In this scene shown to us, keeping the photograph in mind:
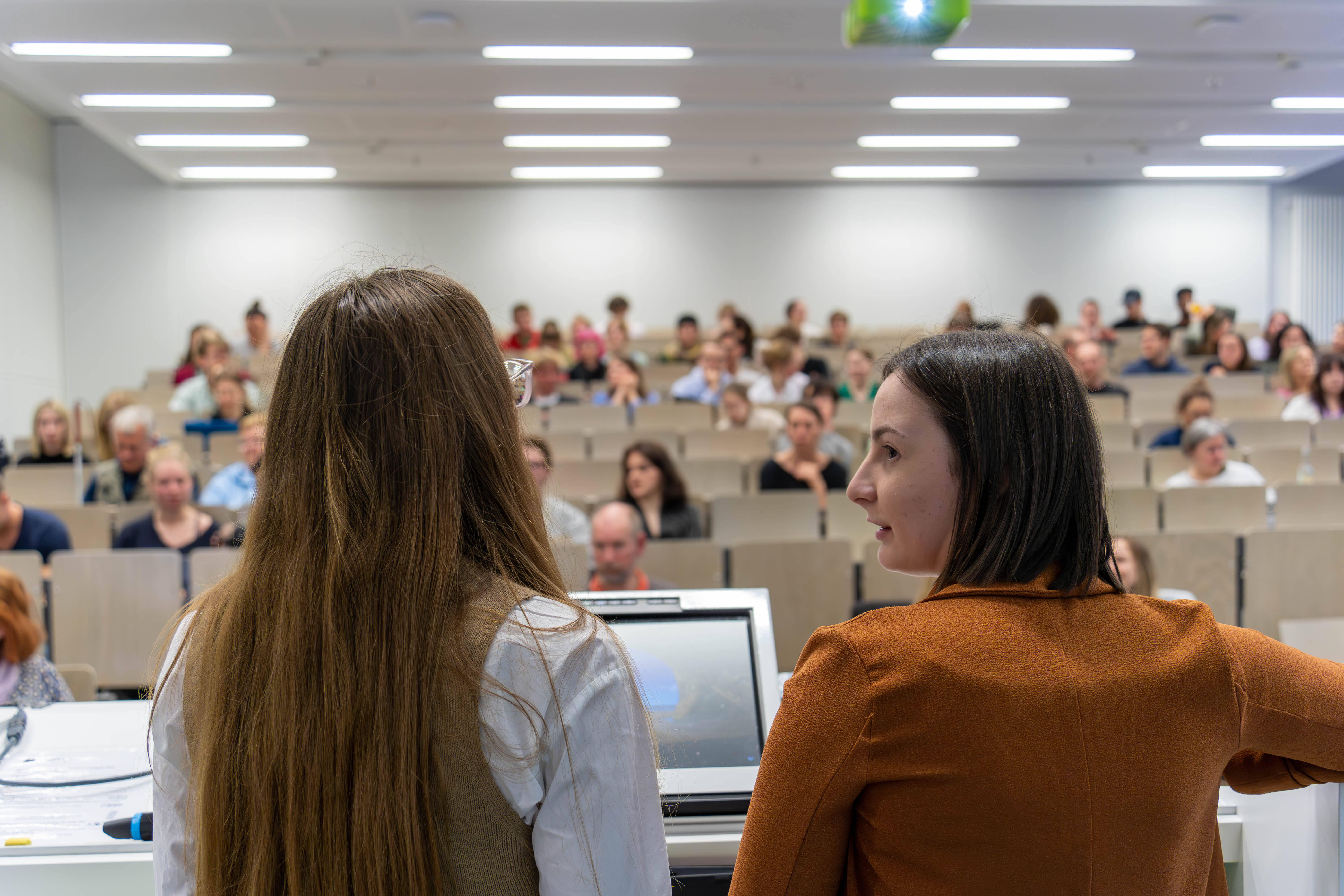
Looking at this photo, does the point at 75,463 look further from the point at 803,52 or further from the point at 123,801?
the point at 803,52

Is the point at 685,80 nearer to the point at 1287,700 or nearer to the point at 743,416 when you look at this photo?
the point at 743,416

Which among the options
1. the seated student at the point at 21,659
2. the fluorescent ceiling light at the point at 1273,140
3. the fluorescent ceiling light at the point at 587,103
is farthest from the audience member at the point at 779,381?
the fluorescent ceiling light at the point at 1273,140

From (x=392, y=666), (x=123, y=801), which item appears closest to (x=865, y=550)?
(x=123, y=801)

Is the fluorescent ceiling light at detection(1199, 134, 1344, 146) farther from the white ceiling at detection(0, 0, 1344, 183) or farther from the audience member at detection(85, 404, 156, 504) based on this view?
the audience member at detection(85, 404, 156, 504)

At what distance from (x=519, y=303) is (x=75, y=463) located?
6.04m

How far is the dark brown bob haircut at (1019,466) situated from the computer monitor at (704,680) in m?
0.54

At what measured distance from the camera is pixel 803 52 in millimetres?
6797

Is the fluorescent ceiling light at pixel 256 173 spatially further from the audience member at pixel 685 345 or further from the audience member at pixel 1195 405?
the audience member at pixel 1195 405

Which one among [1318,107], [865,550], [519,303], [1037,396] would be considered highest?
[1318,107]

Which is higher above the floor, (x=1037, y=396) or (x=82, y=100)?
(x=82, y=100)

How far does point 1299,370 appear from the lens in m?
6.33

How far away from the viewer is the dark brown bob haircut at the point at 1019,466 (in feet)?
2.46

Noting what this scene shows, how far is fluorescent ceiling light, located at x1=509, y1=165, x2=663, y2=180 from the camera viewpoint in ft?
32.8

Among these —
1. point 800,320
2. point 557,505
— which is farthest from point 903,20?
point 800,320
